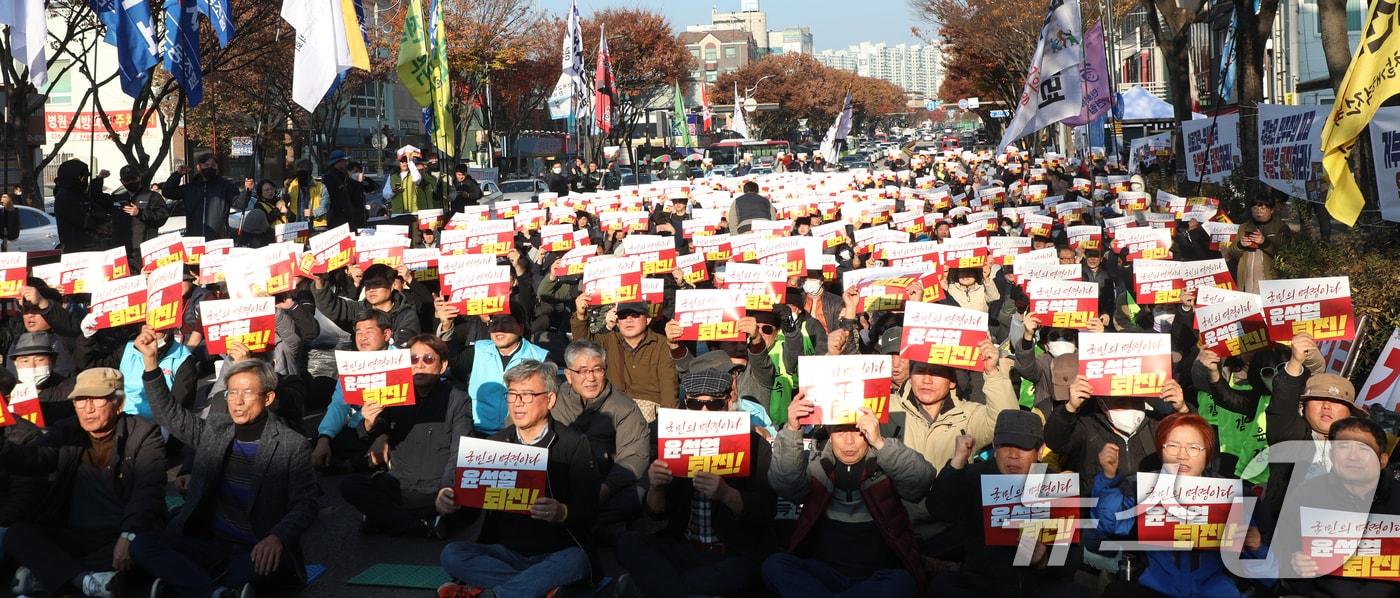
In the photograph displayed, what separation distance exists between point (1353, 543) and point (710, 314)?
4.89 metres

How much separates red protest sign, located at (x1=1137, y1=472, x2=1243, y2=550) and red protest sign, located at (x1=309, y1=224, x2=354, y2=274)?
365 inches

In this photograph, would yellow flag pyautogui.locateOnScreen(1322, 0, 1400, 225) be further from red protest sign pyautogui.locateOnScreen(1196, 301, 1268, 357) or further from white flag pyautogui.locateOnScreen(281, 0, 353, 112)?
white flag pyautogui.locateOnScreen(281, 0, 353, 112)

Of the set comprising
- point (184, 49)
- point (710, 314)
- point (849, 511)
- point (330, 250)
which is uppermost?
point (184, 49)

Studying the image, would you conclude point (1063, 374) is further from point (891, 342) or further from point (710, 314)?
point (710, 314)

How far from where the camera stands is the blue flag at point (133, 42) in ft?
60.2

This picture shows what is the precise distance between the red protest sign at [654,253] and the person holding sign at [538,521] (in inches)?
262

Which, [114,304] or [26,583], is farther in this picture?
[114,304]

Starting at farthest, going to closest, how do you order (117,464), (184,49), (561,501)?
(184,49)
(117,464)
(561,501)

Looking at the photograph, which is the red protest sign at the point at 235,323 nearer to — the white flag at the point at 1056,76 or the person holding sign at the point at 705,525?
the person holding sign at the point at 705,525

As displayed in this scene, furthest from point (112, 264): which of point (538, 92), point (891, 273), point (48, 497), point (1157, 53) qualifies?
point (1157, 53)

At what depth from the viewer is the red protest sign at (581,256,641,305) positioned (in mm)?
10992

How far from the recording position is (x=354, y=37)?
19.2m

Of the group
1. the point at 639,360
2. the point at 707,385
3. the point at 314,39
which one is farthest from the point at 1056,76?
the point at 707,385

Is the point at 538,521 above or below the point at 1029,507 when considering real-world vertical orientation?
below
